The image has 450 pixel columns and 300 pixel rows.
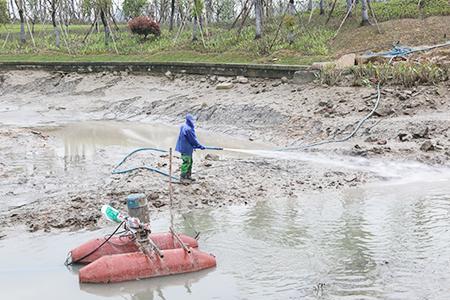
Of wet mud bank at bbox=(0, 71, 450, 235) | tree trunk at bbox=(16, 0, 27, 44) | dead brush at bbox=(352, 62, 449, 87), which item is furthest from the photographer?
tree trunk at bbox=(16, 0, 27, 44)

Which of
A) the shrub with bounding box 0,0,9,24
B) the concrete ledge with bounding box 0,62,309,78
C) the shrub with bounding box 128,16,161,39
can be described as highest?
the shrub with bounding box 0,0,9,24

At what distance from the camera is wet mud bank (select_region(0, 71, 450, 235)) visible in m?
9.26

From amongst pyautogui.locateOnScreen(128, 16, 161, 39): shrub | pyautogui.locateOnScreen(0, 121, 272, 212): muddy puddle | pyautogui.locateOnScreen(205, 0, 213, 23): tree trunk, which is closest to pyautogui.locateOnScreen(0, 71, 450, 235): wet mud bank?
pyautogui.locateOnScreen(0, 121, 272, 212): muddy puddle

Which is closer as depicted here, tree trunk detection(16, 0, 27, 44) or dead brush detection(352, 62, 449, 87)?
dead brush detection(352, 62, 449, 87)

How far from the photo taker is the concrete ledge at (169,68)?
17797 mm

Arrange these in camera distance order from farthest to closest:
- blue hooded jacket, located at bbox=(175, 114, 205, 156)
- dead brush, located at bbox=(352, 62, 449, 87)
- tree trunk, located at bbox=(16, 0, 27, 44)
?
tree trunk, located at bbox=(16, 0, 27, 44) < dead brush, located at bbox=(352, 62, 449, 87) < blue hooded jacket, located at bbox=(175, 114, 205, 156)

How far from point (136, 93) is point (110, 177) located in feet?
36.7

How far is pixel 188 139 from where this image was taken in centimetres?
954

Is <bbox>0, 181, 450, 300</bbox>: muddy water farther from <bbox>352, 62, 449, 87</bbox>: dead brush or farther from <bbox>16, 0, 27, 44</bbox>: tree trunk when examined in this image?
<bbox>16, 0, 27, 44</bbox>: tree trunk

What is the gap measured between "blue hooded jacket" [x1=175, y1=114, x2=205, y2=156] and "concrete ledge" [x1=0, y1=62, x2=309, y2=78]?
26.7 ft

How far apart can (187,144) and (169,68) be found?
12599 mm

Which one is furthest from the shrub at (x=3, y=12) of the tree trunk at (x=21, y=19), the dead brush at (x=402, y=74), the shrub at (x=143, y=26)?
the dead brush at (x=402, y=74)

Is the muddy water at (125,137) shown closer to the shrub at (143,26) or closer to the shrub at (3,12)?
the shrub at (143,26)

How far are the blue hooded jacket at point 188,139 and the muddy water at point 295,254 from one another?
4.35 feet
